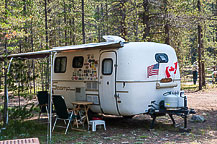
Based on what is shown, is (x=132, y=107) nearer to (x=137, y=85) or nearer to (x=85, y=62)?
(x=137, y=85)

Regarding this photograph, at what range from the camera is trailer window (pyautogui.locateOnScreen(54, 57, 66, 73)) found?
1004cm

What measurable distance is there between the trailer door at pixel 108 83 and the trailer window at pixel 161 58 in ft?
3.91

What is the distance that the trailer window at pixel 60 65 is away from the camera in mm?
10039

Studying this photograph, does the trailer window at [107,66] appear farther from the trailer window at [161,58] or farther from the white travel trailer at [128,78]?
the trailer window at [161,58]

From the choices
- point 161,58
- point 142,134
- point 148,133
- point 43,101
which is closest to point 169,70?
point 161,58

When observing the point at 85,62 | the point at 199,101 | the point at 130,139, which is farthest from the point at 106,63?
the point at 199,101

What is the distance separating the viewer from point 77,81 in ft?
31.1

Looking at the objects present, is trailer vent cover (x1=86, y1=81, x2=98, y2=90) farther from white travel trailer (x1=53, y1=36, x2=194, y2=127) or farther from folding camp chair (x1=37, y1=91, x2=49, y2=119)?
folding camp chair (x1=37, y1=91, x2=49, y2=119)

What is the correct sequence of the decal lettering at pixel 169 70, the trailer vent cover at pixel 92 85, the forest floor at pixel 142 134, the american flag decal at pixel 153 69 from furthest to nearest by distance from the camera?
the trailer vent cover at pixel 92 85 → the decal lettering at pixel 169 70 → the american flag decal at pixel 153 69 → the forest floor at pixel 142 134

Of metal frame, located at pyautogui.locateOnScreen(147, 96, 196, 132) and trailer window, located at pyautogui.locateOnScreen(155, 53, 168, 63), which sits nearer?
metal frame, located at pyautogui.locateOnScreen(147, 96, 196, 132)

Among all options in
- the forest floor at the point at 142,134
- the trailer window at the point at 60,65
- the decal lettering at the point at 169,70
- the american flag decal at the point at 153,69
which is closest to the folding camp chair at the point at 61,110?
the forest floor at the point at 142,134

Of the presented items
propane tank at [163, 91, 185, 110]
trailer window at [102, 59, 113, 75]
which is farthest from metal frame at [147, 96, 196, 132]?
trailer window at [102, 59, 113, 75]

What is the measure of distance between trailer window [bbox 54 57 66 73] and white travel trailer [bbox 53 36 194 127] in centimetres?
75

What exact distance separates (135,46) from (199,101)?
6.96m
